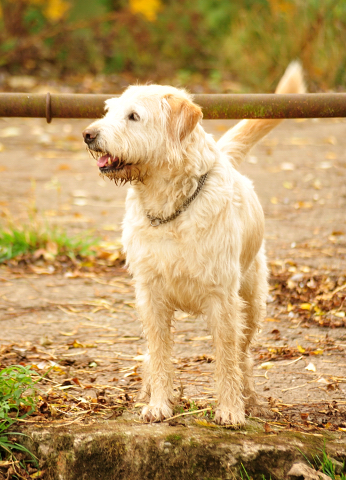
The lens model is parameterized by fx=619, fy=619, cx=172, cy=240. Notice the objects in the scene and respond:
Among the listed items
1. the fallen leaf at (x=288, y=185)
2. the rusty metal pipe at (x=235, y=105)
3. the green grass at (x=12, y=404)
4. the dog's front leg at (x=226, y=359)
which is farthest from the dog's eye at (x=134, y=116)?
the fallen leaf at (x=288, y=185)

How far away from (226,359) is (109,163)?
1.17 metres

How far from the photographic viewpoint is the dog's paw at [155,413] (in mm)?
3244

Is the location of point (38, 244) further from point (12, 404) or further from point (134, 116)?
point (134, 116)

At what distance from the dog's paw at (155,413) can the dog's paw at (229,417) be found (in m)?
0.26

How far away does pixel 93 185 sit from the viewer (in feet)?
28.8

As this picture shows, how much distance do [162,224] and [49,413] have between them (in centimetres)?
121

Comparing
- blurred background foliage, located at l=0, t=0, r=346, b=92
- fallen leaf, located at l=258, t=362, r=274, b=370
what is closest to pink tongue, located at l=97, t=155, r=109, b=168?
fallen leaf, located at l=258, t=362, r=274, b=370

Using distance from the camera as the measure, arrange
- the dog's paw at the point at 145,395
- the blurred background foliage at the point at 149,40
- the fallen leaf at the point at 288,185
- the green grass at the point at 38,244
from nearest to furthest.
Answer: the dog's paw at the point at 145,395, the green grass at the point at 38,244, the fallen leaf at the point at 288,185, the blurred background foliage at the point at 149,40

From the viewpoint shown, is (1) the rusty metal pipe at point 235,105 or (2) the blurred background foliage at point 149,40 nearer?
(1) the rusty metal pipe at point 235,105

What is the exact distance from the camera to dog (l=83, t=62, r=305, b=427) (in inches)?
122

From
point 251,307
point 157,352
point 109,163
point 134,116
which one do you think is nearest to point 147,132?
point 134,116

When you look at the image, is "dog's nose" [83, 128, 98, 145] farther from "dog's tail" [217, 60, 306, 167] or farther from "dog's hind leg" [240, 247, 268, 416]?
"dog's hind leg" [240, 247, 268, 416]

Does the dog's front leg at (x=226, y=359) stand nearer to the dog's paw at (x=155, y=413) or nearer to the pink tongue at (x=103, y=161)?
the dog's paw at (x=155, y=413)

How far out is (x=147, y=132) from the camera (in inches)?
123
